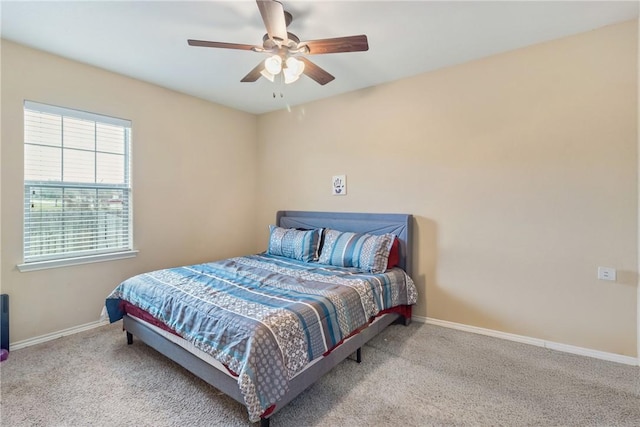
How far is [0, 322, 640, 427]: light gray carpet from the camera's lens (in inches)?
69.4

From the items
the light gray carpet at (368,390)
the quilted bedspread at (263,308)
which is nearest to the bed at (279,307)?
the quilted bedspread at (263,308)

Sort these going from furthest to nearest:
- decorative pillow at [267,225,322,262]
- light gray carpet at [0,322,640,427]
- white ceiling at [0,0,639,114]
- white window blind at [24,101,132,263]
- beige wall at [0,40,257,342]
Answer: decorative pillow at [267,225,322,262] < white window blind at [24,101,132,263] < beige wall at [0,40,257,342] < white ceiling at [0,0,639,114] < light gray carpet at [0,322,640,427]

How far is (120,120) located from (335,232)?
2611mm

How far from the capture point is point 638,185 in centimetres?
227

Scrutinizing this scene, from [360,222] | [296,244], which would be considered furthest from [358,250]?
[296,244]

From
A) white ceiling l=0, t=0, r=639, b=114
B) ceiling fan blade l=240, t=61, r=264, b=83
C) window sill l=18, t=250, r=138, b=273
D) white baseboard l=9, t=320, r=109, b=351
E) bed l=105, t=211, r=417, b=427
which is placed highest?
white ceiling l=0, t=0, r=639, b=114

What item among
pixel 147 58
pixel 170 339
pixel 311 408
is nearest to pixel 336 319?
pixel 311 408

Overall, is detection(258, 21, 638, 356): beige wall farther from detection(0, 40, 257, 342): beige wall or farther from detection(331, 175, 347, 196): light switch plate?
detection(0, 40, 257, 342): beige wall

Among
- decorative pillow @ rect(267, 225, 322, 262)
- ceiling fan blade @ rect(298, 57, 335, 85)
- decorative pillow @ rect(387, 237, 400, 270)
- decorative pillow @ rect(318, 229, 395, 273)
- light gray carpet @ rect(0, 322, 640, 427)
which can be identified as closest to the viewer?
light gray carpet @ rect(0, 322, 640, 427)

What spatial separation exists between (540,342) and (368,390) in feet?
5.66

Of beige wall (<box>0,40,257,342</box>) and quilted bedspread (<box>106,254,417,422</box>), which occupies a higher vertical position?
beige wall (<box>0,40,257,342</box>)

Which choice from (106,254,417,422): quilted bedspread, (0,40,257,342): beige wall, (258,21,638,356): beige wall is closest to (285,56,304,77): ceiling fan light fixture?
(258,21,638,356): beige wall

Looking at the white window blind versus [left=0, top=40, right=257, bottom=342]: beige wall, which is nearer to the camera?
[left=0, top=40, right=257, bottom=342]: beige wall

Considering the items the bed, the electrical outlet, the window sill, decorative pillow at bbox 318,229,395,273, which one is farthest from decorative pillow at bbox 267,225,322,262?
the electrical outlet
